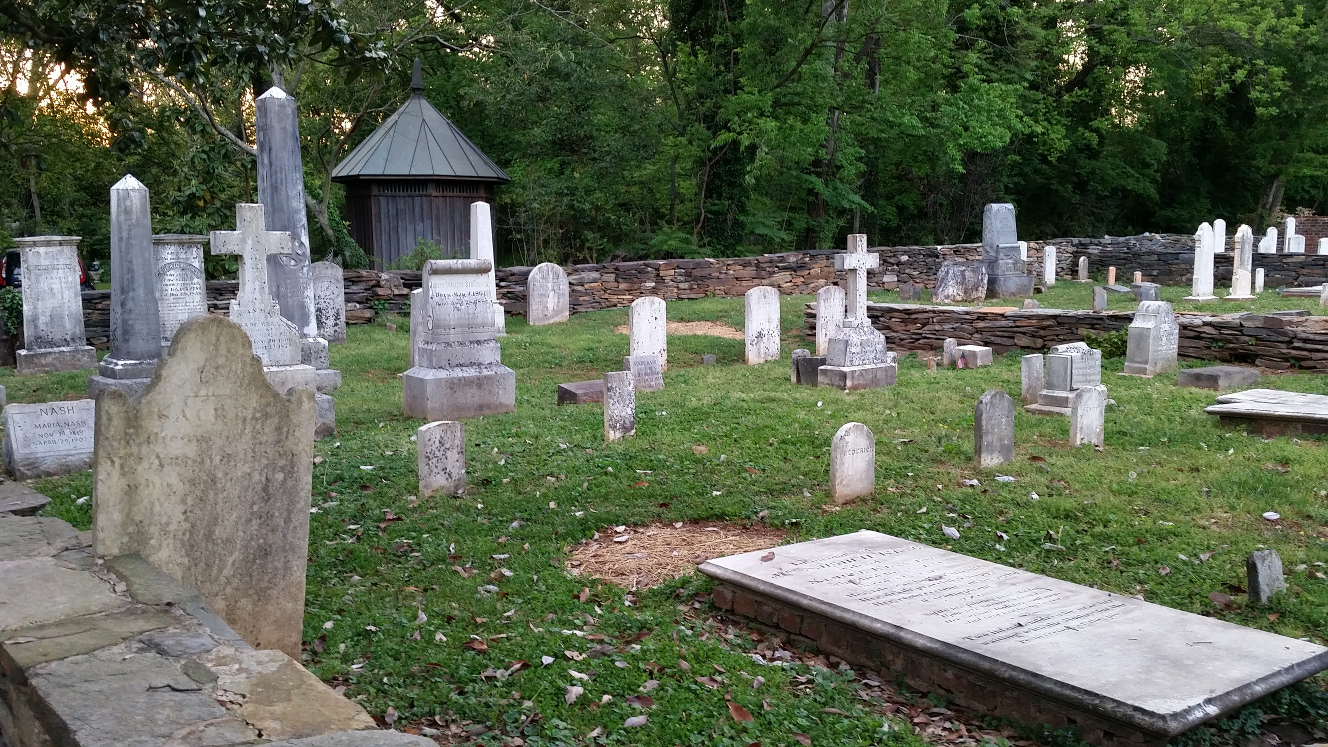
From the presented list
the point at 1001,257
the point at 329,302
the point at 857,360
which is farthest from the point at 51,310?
the point at 1001,257

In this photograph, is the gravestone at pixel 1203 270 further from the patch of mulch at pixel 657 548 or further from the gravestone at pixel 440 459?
the gravestone at pixel 440 459

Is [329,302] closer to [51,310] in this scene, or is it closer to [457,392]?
[51,310]

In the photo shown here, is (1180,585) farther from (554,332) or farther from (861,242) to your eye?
(554,332)

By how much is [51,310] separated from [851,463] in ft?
38.9

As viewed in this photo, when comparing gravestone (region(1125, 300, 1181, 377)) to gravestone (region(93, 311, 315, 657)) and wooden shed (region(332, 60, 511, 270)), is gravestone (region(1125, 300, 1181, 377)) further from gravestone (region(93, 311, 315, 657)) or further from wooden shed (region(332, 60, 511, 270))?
wooden shed (region(332, 60, 511, 270))

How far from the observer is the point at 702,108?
25359mm

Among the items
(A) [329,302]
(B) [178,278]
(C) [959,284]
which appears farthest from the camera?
(C) [959,284]

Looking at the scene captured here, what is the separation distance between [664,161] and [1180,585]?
2135cm

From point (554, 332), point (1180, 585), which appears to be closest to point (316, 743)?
point (1180, 585)

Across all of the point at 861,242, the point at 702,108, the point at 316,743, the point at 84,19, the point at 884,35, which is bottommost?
the point at 316,743

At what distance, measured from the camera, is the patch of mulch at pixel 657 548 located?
238 inches

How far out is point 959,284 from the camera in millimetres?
21031

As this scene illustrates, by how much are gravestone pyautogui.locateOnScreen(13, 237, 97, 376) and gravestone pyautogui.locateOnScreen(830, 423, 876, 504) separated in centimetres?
1146

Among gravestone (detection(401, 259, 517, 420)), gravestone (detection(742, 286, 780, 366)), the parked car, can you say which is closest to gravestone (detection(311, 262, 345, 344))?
the parked car
